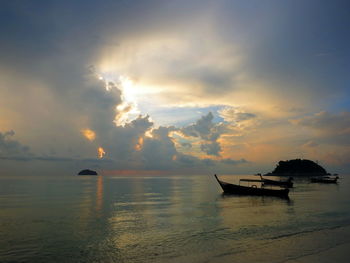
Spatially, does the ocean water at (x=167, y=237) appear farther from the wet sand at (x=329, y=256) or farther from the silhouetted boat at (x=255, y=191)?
the silhouetted boat at (x=255, y=191)

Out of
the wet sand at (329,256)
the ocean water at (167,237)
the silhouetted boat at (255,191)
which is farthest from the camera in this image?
the silhouetted boat at (255,191)

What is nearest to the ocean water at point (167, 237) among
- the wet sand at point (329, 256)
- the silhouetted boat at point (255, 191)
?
the wet sand at point (329, 256)

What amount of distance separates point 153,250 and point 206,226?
32.7 ft

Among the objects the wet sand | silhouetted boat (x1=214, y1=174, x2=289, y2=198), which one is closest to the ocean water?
the wet sand

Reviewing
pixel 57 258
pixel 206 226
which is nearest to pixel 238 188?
pixel 206 226

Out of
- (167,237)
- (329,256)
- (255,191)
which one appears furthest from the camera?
(255,191)

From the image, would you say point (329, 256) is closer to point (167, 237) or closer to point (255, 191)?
point (167, 237)

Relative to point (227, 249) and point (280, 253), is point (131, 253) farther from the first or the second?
point (280, 253)

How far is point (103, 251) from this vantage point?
19.9 m

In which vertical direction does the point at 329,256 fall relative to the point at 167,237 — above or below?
above

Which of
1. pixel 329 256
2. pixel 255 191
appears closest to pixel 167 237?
pixel 329 256

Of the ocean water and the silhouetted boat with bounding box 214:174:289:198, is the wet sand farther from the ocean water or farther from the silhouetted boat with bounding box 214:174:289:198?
the silhouetted boat with bounding box 214:174:289:198

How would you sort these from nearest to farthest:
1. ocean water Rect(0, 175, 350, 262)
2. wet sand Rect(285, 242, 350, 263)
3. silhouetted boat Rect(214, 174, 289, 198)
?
wet sand Rect(285, 242, 350, 263) < ocean water Rect(0, 175, 350, 262) < silhouetted boat Rect(214, 174, 289, 198)

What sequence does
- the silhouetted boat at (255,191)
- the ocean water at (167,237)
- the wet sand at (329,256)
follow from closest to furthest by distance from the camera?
the wet sand at (329,256) → the ocean water at (167,237) → the silhouetted boat at (255,191)
